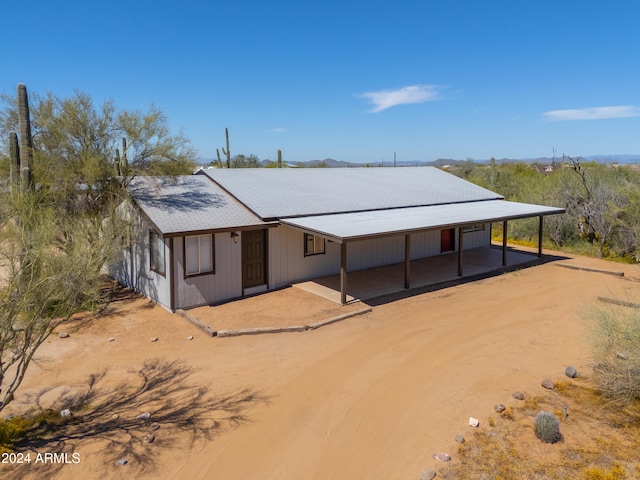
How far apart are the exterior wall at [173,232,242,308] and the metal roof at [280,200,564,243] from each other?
189 centimetres

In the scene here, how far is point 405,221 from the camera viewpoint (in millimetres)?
15305

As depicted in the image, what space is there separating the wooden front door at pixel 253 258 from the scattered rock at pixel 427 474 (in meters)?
8.84

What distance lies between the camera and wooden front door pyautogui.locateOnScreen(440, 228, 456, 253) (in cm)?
2000

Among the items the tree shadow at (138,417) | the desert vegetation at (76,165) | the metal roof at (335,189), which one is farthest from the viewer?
the metal roof at (335,189)

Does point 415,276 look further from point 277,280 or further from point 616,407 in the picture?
point 616,407

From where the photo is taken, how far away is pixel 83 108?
13445 millimetres

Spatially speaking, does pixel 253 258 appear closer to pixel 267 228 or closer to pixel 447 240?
pixel 267 228

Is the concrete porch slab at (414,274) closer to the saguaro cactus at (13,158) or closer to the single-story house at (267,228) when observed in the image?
the single-story house at (267,228)

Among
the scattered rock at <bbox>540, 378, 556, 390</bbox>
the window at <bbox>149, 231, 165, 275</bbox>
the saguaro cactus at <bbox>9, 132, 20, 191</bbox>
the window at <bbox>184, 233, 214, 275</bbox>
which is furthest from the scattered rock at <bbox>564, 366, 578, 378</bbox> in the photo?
the saguaro cactus at <bbox>9, 132, 20, 191</bbox>

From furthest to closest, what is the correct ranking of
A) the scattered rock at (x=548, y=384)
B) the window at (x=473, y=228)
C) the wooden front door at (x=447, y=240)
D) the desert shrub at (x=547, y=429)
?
the window at (x=473, y=228) < the wooden front door at (x=447, y=240) < the scattered rock at (x=548, y=384) < the desert shrub at (x=547, y=429)

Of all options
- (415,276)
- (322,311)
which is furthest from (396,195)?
(322,311)

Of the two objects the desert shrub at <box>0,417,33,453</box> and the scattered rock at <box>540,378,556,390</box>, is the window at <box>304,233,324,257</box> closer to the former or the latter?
the scattered rock at <box>540,378,556,390</box>

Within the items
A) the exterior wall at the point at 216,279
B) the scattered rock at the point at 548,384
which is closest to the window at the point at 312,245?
the exterior wall at the point at 216,279

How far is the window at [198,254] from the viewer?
1264 cm
